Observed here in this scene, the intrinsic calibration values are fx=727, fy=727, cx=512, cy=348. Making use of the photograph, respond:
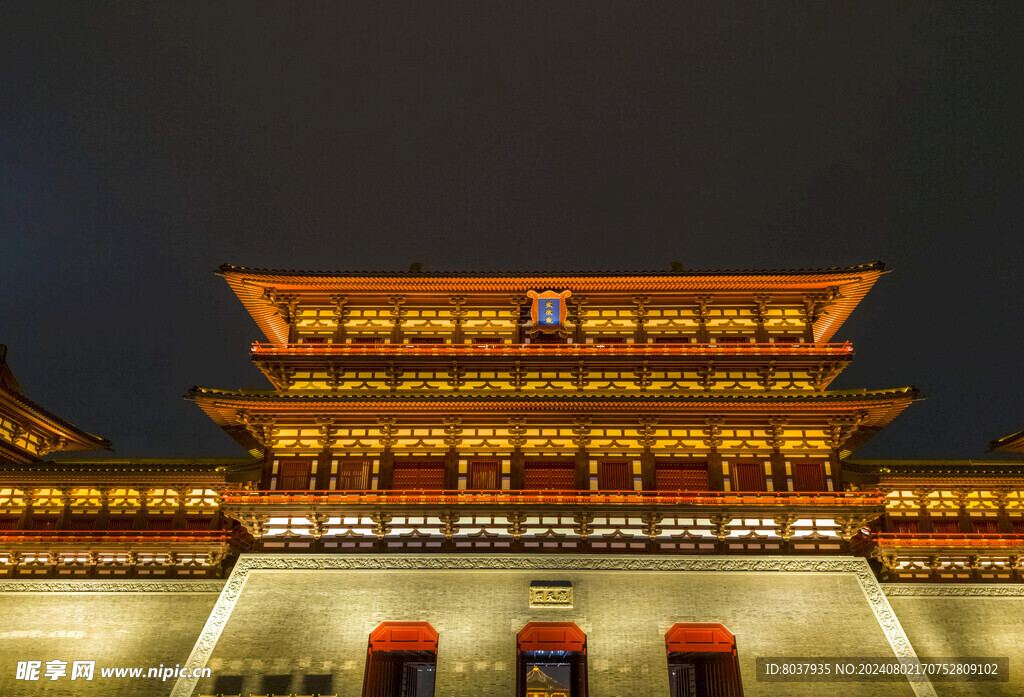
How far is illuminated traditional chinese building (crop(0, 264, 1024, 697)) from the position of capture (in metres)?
20.5

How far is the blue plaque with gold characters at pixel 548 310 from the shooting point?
25.8m

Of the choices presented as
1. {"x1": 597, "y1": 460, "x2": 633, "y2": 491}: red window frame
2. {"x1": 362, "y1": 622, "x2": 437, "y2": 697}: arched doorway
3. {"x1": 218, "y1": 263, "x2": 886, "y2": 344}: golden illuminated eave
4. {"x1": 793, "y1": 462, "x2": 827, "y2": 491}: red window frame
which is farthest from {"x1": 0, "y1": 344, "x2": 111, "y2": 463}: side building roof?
Answer: {"x1": 793, "y1": 462, "x2": 827, "y2": 491}: red window frame

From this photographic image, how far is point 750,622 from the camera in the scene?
809 inches

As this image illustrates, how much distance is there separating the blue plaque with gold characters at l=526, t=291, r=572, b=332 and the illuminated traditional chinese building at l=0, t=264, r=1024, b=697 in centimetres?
8

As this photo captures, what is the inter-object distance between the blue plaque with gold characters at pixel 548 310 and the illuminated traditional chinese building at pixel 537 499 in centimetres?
8

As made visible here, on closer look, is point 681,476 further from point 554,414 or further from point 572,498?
point 554,414

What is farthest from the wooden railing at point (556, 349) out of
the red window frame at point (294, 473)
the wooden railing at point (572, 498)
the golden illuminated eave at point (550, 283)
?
the wooden railing at point (572, 498)

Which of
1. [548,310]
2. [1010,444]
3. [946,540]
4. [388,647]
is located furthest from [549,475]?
[1010,444]

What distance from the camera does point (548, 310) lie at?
25.9 meters

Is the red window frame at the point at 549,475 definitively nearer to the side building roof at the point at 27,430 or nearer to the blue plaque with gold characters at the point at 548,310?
the blue plaque with gold characters at the point at 548,310

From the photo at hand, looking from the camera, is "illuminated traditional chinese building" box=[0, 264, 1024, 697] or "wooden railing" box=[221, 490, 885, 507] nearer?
"illuminated traditional chinese building" box=[0, 264, 1024, 697]

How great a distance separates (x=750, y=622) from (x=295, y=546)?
541 inches

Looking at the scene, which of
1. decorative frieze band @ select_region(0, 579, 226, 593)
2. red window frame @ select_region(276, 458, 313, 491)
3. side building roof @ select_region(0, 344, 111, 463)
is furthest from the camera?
side building roof @ select_region(0, 344, 111, 463)

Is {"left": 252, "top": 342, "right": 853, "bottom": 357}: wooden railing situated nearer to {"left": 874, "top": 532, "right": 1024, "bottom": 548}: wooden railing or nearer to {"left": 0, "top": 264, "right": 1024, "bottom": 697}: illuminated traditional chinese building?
{"left": 0, "top": 264, "right": 1024, "bottom": 697}: illuminated traditional chinese building
